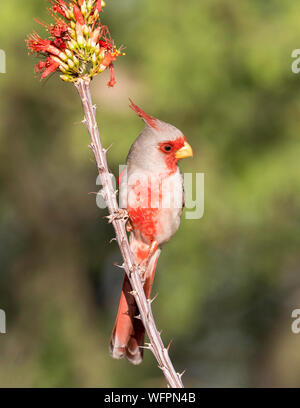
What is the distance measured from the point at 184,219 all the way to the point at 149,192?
375 cm

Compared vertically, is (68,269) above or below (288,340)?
above

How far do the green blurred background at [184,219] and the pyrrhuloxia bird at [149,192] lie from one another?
3.19m

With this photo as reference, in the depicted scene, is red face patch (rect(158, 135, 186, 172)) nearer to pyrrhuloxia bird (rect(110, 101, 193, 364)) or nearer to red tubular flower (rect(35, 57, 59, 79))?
pyrrhuloxia bird (rect(110, 101, 193, 364))

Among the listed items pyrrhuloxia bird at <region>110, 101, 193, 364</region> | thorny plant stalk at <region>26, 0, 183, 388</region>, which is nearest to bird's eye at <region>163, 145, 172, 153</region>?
pyrrhuloxia bird at <region>110, 101, 193, 364</region>

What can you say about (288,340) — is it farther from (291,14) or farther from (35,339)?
(291,14)

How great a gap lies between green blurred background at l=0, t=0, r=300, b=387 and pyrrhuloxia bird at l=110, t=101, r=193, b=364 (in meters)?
3.19

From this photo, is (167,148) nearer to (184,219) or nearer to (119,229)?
(119,229)

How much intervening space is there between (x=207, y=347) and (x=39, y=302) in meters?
2.81

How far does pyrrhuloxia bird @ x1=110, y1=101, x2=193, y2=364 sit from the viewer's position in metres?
2.33

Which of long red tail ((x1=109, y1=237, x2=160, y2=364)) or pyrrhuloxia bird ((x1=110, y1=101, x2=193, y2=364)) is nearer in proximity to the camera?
pyrrhuloxia bird ((x1=110, y1=101, x2=193, y2=364))

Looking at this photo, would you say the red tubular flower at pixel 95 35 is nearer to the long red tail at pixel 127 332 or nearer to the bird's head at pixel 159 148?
the bird's head at pixel 159 148

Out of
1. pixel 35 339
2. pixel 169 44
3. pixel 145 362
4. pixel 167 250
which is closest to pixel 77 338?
pixel 35 339

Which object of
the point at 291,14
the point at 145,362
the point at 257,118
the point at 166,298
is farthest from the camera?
the point at 145,362

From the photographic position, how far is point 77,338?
22.6ft
